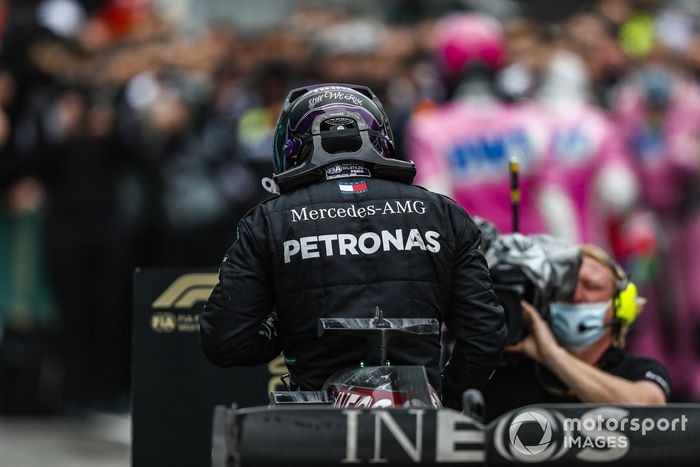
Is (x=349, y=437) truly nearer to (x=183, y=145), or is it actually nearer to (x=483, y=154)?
(x=483, y=154)

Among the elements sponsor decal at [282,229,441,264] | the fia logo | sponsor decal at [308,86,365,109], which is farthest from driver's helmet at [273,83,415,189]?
the fia logo

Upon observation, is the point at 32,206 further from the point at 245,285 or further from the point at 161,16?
A: the point at 245,285

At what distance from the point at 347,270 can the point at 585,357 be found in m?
1.84

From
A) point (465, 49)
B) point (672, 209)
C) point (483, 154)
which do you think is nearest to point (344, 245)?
point (483, 154)

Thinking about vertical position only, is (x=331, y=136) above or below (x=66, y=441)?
above

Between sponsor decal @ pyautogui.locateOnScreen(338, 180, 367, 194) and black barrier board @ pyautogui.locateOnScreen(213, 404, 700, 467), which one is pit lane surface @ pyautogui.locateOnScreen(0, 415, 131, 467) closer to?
sponsor decal @ pyautogui.locateOnScreen(338, 180, 367, 194)

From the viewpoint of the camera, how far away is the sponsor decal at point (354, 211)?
5.56 meters

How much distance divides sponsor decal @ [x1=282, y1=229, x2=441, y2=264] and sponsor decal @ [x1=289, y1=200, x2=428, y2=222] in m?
0.06

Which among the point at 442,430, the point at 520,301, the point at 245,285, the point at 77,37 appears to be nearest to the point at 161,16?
the point at 77,37

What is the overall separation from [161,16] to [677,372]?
5.85 m

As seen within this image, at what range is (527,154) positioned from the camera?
10.1m

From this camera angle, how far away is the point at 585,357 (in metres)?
7.05

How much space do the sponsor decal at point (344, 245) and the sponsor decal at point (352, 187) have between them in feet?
0.56

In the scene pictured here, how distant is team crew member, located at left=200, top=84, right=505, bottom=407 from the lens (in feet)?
18.1
